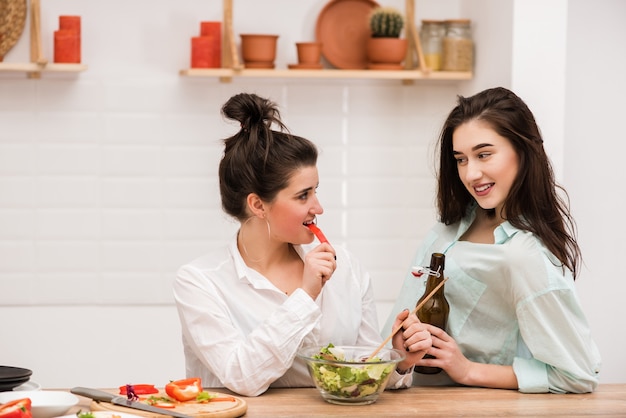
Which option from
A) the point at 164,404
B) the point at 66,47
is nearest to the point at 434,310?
the point at 164,404

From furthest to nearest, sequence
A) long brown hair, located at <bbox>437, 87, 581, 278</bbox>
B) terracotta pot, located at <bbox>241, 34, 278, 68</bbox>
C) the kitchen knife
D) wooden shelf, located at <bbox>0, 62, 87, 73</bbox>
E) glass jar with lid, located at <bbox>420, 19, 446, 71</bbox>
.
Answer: glass jar with lid, located at <bbox>420, 19, 446, 71</bbox> → terracotta pot, located at <bbox>241, 34, 278, 68</bbox> → wooden shelf, located at <bbox>0, 62, 87, 73</bbox> → long brown hair, located at <bbox>437, 87, 581, 278</bbox> → the kitchen knife

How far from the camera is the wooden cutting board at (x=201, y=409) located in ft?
6.24

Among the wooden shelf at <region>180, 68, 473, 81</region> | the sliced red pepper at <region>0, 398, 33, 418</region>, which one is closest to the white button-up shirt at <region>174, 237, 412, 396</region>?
the sliced red pepper at <region>0, 398, 33, 418</region>

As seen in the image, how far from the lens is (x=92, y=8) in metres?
3.75

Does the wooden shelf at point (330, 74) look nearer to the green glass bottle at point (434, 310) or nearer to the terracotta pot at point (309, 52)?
the terracotta pot at point (309, 52)

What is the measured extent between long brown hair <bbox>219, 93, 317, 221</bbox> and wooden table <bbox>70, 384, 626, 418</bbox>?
0.54 meters

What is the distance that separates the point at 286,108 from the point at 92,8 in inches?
35.8

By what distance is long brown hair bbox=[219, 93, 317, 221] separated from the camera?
2.37 metres

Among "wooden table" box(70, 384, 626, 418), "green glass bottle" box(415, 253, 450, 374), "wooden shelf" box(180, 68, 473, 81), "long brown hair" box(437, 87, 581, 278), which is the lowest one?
"wooden table" box(70, 384, 626, 418)

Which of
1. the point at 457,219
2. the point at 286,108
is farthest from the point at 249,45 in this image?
the point at 457,219

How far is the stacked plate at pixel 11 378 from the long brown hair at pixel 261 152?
74 centimetres

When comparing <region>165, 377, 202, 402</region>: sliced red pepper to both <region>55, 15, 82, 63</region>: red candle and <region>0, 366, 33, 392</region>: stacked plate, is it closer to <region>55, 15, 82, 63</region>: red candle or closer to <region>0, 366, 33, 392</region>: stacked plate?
<region>0, 366, 33, 392</region>: stacked plate

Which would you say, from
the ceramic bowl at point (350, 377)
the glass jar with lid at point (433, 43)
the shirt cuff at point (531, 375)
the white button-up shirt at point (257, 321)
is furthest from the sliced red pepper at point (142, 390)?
the glass jar with lid at point (433, 43)

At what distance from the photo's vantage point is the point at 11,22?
364 cm
